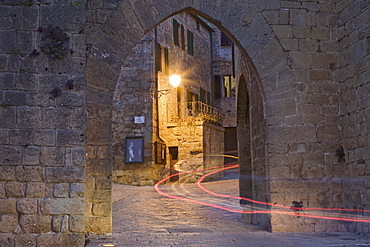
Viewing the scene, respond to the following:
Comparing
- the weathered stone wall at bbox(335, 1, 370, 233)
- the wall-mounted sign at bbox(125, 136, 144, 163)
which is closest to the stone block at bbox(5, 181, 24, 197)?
the weathered stone wall at bbox(335, 1, 370, 233)

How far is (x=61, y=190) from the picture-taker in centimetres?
629

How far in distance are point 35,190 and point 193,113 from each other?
58.0ft

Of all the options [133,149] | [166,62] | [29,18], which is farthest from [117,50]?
[166,62]

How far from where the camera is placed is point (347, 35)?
8320mm

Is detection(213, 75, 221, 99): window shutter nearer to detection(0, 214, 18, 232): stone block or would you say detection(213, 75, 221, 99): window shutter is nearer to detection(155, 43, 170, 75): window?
detection(155, 43, 170, 75): window

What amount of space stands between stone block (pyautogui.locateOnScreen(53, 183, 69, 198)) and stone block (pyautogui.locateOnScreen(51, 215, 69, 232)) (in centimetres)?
23

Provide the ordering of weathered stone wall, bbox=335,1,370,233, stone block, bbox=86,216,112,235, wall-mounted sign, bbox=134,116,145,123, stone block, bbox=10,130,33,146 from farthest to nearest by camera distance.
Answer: wall-mounted sign, bbox=134,116,145,123, weathered stone wall, bbox=335,1,370,233, stone block, bbox=86,216,112,235, stone block, bbox=10,130,33,146

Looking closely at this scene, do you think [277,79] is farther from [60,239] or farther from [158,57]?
[158,57]

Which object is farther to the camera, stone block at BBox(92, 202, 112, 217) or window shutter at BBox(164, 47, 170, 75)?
window shutter at BBox(164, 47, 170, 75)

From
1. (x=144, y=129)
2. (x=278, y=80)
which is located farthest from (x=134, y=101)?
(x=278, y=80)

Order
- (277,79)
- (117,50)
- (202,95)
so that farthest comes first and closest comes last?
(202,95), (277,79), (117,50)

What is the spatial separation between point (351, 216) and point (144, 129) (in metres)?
12.8

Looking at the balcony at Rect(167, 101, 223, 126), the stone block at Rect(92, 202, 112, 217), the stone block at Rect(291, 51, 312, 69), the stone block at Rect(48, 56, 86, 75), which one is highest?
the balcony at Rect(167, 101, 223, 126)

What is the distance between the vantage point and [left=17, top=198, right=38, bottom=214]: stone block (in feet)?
20.4
